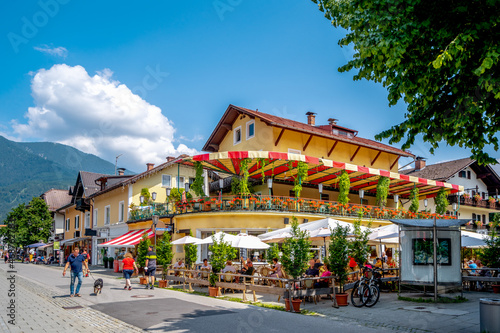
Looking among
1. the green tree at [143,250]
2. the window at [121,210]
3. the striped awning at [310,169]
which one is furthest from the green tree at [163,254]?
the window at [121,210]

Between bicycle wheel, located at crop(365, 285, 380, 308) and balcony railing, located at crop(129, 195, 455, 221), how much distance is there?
9.68 meters

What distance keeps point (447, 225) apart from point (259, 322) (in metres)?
7.04

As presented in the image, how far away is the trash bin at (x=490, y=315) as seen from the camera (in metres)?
7.83

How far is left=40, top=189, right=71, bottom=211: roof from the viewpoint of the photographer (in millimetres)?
66544

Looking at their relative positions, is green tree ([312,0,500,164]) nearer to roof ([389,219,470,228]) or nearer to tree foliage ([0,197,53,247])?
roof ([389,219,470,228])

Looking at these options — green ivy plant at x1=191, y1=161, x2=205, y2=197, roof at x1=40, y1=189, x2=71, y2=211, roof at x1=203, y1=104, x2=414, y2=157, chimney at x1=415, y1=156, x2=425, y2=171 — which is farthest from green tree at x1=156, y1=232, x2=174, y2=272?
roof at x1=40, y1=189, x2=71, y2=211

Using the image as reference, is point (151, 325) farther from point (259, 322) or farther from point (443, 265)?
point (443, 265)

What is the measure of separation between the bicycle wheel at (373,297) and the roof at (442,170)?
103 ft

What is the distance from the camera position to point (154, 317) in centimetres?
1095

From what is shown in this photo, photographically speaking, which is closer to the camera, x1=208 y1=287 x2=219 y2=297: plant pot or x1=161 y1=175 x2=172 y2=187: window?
x1=208 y1=287 x2=219 y2=297: plant pot

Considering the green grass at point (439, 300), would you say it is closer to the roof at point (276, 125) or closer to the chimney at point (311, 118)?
the roof at point (276, 125)

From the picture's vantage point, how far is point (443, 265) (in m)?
13.6

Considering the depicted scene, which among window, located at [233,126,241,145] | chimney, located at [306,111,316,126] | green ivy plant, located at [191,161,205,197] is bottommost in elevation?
green ivy plant, located at [191,161,205,197]

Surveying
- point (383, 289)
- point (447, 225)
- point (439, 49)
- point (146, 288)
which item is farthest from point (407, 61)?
point (146, 288)
